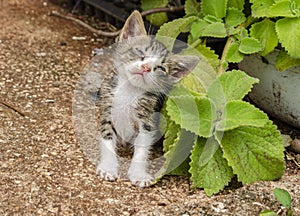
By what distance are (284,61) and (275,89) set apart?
195 millimetres

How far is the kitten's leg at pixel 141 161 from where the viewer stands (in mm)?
2678

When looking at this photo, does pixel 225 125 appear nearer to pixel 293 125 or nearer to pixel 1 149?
pixel 293 125

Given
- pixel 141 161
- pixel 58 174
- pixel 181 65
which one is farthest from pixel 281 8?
pixel 58 174

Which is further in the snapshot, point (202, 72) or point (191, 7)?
point (191, 7)

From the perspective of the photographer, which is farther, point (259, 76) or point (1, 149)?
point (259, 76)

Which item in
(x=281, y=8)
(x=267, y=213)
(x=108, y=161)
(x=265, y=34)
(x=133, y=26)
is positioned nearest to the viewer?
(x=267, y=213)

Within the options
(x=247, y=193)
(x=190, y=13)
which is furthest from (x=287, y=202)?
(x=190, y=13)

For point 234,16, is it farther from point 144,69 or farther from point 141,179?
point 141,179

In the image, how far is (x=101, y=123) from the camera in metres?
2.94

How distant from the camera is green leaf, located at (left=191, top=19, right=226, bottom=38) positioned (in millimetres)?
3072

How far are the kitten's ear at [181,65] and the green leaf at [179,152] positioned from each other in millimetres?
258

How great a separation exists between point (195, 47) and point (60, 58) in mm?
1025

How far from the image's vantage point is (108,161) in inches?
109

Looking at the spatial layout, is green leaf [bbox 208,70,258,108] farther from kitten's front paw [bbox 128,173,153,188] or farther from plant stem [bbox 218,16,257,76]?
kitten's front paw [bbox 128,173,153,188]
